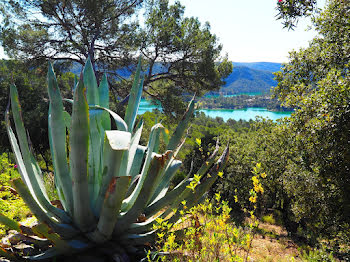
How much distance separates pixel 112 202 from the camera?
150 cm

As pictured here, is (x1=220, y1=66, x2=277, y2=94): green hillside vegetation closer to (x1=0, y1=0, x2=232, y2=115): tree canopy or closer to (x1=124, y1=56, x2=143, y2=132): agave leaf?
(x1=0, y1=0, x2=232, y2=115): tree canopy

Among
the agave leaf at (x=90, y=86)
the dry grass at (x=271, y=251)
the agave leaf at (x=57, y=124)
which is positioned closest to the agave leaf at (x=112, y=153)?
the agave leaf at (x=57, y=124)

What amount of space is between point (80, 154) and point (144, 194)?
478 millimetres

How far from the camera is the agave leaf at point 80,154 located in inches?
58.1

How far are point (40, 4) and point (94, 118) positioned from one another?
9077 mm

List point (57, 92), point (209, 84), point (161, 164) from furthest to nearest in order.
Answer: point (209, 84)
point (57, 92)
point (161, 164)

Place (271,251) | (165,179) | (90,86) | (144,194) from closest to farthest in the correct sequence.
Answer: (144,194)
(90,86)
(165,179)
(271,251)

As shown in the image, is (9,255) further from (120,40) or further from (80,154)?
(120,40)

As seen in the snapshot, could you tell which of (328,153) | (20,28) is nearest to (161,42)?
(20,28)

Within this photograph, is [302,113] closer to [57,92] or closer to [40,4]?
[57,92]

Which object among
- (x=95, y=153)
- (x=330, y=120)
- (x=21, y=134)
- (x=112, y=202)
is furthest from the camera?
(x=330, y=120)

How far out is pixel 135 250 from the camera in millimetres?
1834

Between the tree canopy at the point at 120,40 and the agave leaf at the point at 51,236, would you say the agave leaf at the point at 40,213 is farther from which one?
the tree canopy at the point at 120,40

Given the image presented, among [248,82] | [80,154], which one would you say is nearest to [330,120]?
[80,154]
